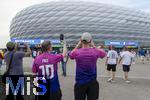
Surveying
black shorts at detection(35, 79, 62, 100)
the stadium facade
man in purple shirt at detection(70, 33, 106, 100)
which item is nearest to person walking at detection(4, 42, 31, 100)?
black shorts at detection(35, 79, 62, 100)

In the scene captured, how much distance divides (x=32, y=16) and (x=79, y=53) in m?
119

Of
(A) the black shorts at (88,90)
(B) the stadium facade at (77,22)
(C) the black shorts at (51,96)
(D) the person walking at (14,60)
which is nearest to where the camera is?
(C) the black shorts at (51,96)

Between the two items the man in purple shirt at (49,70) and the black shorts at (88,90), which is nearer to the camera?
the man in purple shirt at (49,70)

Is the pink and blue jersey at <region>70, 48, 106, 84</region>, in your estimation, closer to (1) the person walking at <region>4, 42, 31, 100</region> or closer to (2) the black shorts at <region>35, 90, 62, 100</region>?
(2) the black shorts at <region>35, 90, 62, 100</region>

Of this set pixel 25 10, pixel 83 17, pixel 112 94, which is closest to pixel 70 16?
pixel 83 17

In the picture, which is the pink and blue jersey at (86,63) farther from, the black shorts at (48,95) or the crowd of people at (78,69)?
the black shorts at (48,95)

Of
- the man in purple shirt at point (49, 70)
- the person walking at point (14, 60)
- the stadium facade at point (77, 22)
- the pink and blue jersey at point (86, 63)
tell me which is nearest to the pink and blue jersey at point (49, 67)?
the man in purple shirt at point (49, 70)

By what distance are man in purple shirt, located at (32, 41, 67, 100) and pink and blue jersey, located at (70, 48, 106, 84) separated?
317mm

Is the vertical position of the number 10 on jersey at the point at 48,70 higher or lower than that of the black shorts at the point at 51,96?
higher

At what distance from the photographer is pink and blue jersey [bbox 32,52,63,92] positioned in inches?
260

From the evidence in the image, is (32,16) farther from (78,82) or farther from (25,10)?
(78,82)

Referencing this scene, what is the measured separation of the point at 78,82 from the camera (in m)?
6.78

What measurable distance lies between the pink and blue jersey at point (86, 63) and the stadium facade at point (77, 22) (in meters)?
110

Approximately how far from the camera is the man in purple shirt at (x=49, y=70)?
6566 mm
